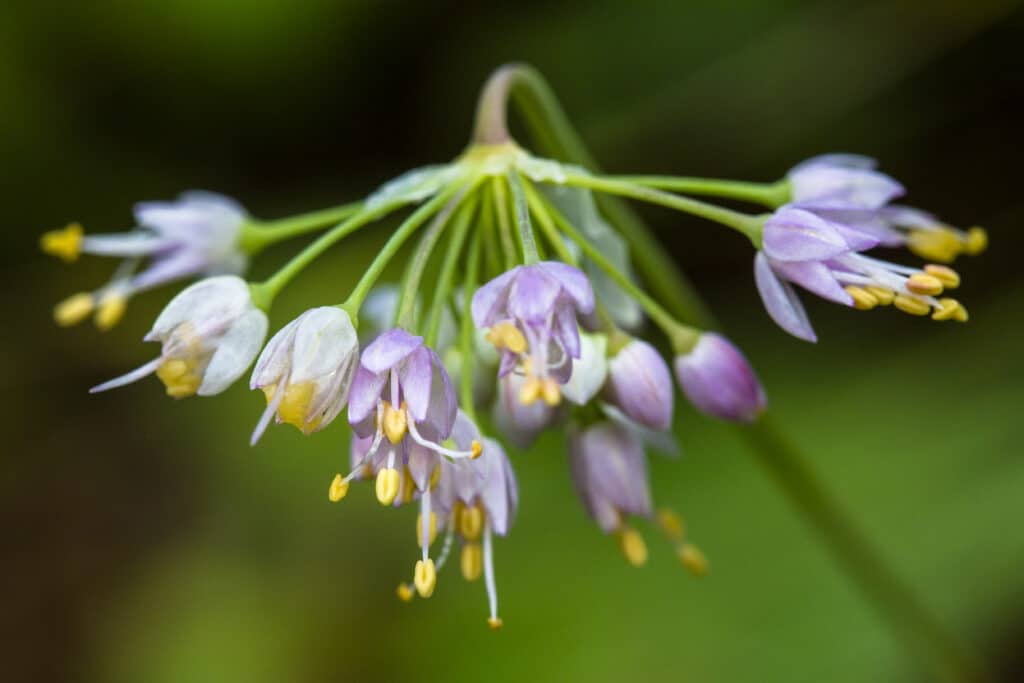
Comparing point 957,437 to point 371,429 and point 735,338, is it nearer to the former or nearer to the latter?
point 735,338

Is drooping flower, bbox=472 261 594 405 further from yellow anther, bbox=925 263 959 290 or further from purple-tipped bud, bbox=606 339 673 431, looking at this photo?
yellow anther, bbox=925 263 959 290

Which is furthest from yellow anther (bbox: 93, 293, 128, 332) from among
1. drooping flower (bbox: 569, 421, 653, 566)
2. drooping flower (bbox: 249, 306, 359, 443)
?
drooping flower (bbox: 569, 421, 653, 566)

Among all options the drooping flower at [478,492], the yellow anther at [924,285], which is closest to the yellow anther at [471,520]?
the drooping flower at [478,492]

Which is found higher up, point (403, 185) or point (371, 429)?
point (403, 185)

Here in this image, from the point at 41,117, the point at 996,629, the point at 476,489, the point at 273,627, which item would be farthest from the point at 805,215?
the point at 41,117

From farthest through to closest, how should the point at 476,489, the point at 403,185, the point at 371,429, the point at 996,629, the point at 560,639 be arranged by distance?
the point at 560,639 < the point at 996,629 < the point at 403,185 < the point at 476,489 < the point at 371,429

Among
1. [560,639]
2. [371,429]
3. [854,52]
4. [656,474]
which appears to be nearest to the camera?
[371,429]
